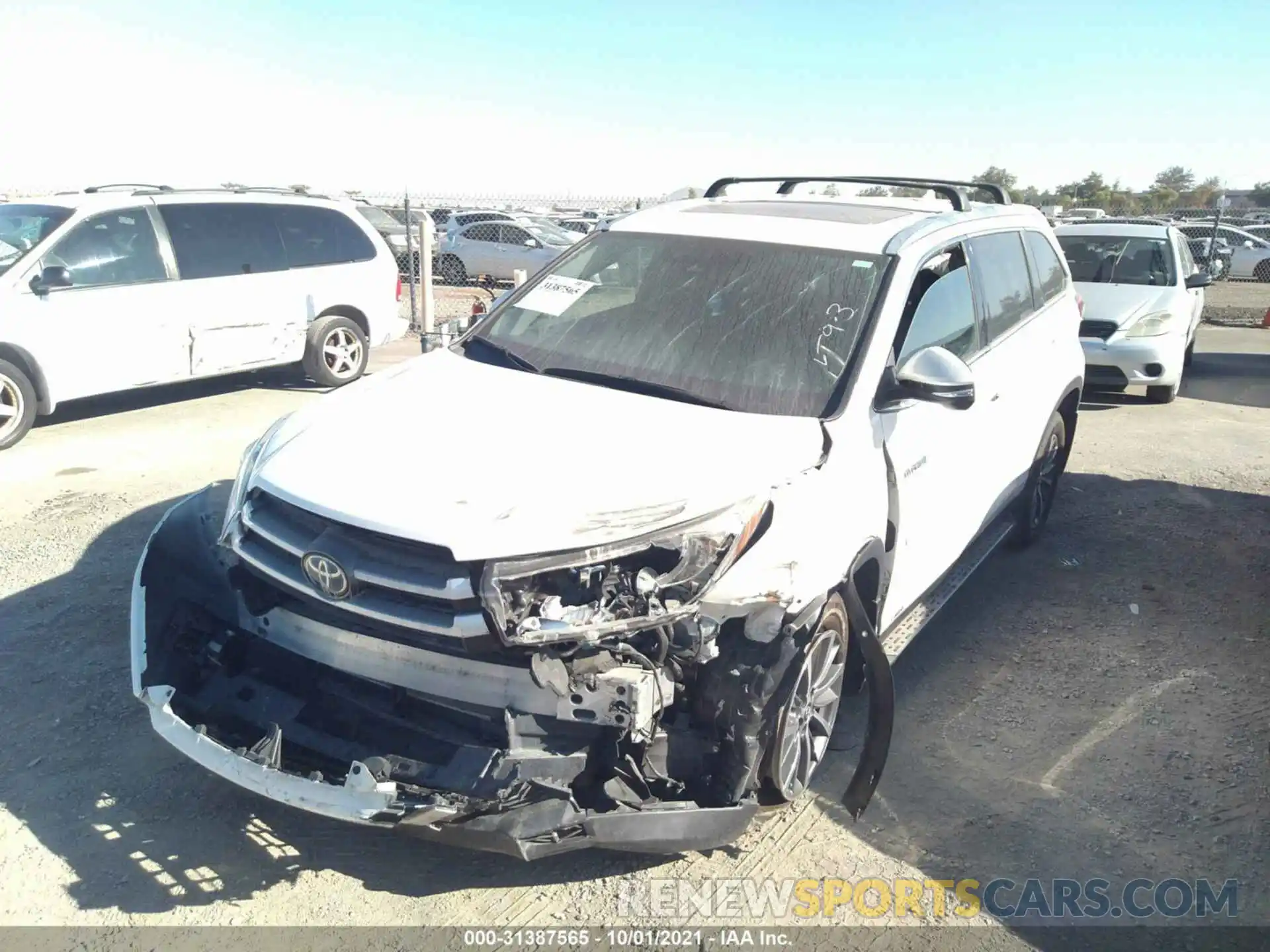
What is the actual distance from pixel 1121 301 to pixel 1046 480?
17.4 feet

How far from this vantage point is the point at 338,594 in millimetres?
2846

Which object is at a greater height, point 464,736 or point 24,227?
point 24,227

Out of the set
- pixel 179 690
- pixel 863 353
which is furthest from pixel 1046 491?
pixel 179 690

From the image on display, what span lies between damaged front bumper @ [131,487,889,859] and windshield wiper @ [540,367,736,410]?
1.04 m

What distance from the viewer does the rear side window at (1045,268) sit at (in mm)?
5598

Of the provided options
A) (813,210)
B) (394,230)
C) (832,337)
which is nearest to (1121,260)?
(813,210)

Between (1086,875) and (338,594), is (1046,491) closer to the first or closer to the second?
(1086,875)

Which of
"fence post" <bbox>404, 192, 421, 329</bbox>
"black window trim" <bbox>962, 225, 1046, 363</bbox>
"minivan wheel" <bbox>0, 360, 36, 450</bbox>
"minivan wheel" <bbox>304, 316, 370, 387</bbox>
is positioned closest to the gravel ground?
"fence post" <bbox>404, 192, 421, 329</bbox>

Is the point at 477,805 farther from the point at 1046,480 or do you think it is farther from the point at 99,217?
the point at 99,217

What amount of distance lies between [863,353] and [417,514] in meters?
1.74

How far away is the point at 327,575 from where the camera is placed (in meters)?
2.85

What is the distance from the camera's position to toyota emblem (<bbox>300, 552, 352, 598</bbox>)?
2824 millimetres

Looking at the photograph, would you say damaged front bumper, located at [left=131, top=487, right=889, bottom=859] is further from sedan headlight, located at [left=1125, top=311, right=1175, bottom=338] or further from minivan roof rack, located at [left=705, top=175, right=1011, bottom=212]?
sedan headlight, located at [left=1125, top=311, right=1175, bottom=338]

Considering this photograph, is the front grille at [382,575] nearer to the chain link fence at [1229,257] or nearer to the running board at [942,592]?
the running board at [942,592]
